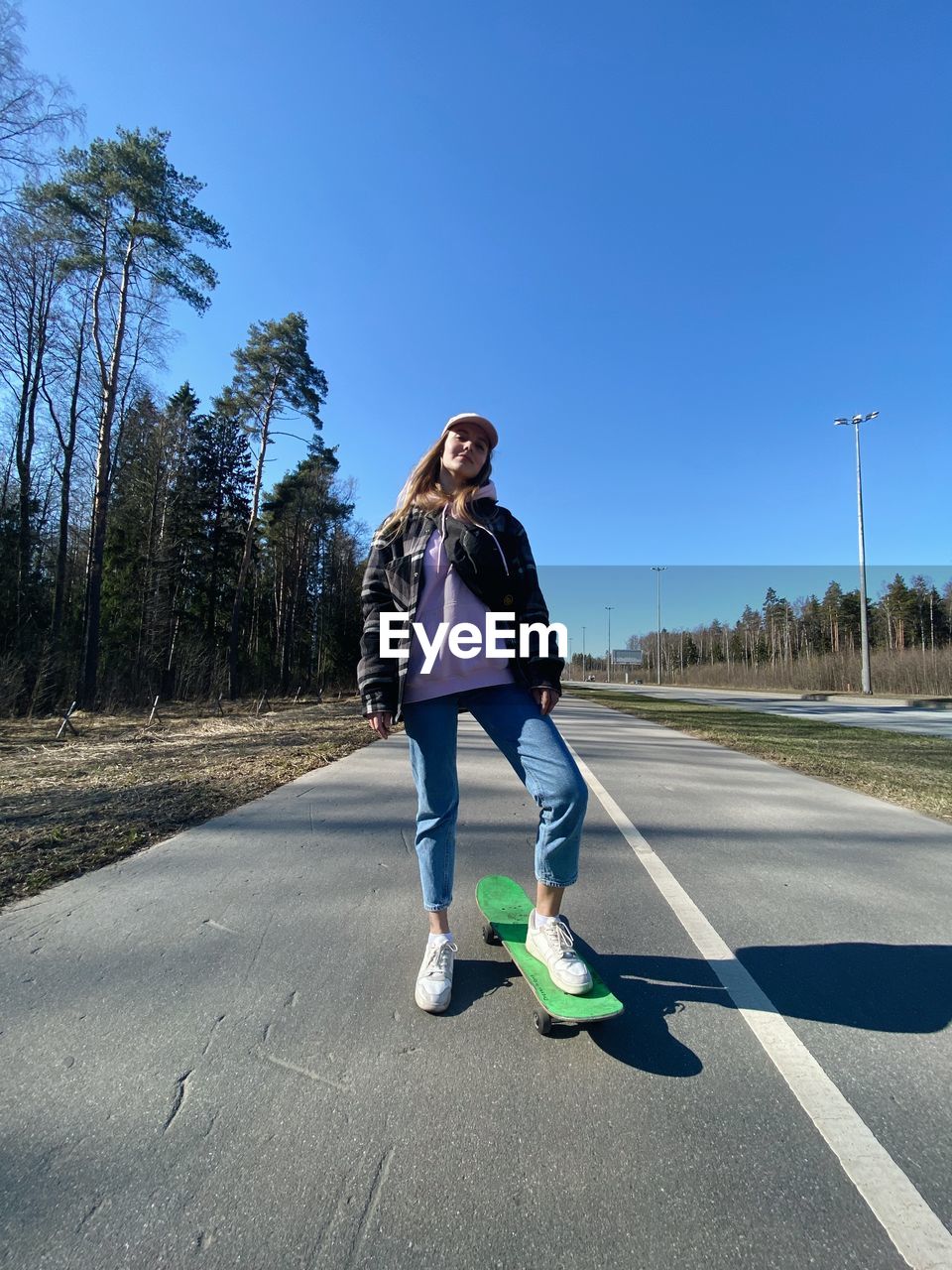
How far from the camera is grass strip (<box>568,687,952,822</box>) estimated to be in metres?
6.64

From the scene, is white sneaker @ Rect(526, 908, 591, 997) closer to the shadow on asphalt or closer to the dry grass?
the shadow on asphalt

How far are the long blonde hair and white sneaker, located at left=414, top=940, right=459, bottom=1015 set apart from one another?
63.8 inches

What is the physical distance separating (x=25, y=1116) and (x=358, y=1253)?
100 cm

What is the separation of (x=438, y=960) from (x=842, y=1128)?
1293 mm

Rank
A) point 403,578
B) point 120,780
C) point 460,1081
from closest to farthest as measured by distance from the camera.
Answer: point 460,1081 → point 403,578 → point 120,780

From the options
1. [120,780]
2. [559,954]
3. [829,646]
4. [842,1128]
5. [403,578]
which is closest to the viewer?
[842,1128]

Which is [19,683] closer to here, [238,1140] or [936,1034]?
[238,1140]

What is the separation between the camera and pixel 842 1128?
1.59 m

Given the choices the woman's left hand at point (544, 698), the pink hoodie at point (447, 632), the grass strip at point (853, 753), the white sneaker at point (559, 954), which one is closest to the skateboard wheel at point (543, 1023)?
the white sneaker at point (559, 954)

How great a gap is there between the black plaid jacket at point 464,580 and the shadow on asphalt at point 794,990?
1169 mm

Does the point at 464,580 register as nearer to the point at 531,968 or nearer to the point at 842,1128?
the point at 531,968

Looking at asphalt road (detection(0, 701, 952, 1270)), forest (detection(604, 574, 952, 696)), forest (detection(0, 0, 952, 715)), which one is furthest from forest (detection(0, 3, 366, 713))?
forest (detection(604, 574, 952, 696))

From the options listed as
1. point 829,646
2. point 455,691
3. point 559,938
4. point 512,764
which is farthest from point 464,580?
point 829,646

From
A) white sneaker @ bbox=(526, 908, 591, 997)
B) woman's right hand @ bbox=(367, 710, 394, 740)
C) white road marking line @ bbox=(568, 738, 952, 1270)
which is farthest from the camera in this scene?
woman's right hand @ bbox=(367, 710, 394, 740)
